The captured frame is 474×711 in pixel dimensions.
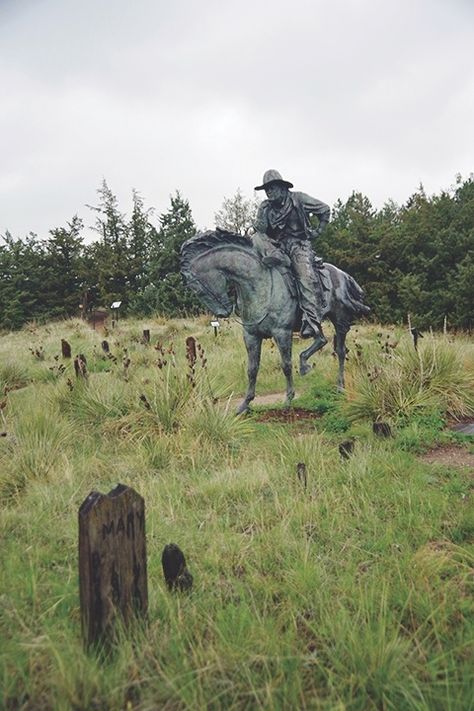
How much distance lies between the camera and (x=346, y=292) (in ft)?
25.6

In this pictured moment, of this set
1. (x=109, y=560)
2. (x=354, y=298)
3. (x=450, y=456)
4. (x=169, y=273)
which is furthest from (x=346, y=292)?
(x=169, y=273)

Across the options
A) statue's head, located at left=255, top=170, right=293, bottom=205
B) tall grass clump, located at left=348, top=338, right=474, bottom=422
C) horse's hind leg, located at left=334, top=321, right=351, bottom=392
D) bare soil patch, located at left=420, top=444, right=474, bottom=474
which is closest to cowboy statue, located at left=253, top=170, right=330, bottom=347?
statue's head, located at left=255, top=170, right=293, bottom=205

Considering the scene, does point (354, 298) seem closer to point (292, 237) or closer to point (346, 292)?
point (346, 292)

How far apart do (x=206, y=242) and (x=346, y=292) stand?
2.70 meters

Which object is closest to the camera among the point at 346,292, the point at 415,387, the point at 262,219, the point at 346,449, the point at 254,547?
the point at 254,547

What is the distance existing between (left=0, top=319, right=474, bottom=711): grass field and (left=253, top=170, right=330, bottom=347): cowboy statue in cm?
127

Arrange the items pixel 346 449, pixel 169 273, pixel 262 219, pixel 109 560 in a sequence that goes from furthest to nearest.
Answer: pixel 169 273 < pixel 262 219 < pixel 346 449 < pixel 109 560

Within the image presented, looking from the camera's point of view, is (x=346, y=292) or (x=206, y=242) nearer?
(x=206, y=242)

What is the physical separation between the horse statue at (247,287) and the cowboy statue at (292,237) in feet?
0.47

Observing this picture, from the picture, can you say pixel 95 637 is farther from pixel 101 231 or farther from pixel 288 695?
pixel 101 231

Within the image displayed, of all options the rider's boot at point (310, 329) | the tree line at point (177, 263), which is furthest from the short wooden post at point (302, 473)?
the tree line at point (177, 263)

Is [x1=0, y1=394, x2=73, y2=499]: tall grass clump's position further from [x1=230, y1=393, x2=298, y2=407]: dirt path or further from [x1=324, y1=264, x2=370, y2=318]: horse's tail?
[x1=324, y1=264, x2=370, y2=318]: horse's tail

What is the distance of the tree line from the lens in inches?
901

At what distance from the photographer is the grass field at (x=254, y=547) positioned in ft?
6.29
